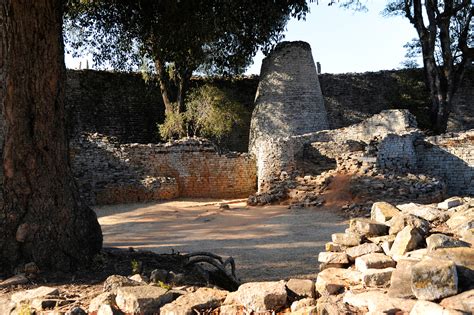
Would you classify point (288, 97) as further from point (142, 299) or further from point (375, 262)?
point (142, 299)

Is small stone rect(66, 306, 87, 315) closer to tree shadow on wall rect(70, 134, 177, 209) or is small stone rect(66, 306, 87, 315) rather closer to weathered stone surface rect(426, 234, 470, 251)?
weathered stone surface rect(426, 234, 470, 251)

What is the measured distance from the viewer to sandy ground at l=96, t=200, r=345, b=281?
21.9 feet

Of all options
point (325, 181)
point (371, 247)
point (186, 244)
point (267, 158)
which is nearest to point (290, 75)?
point (267, 158)

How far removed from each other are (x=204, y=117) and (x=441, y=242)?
16.8 metres

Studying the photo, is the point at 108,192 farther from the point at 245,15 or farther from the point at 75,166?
the point at 245,15

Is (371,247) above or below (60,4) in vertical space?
below

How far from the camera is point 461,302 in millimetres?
2275

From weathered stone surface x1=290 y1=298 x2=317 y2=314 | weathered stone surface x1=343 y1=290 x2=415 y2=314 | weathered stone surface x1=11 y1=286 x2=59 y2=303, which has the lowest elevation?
weathered stone surface x1=11 y1=286 x2=59 y2=303

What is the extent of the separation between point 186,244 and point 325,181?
6448mm

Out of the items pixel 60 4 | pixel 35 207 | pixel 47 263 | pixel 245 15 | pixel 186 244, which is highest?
pixel 245 15

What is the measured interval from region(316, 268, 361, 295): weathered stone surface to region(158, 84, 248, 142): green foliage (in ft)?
52.8

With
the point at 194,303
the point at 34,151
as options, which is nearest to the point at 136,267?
the point at 194,303

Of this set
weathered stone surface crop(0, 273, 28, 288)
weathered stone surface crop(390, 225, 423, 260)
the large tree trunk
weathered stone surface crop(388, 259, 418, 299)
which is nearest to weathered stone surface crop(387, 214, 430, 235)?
weathered stone surface crop(390, 225, 423, 260)

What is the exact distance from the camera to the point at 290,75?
65.5 feet
